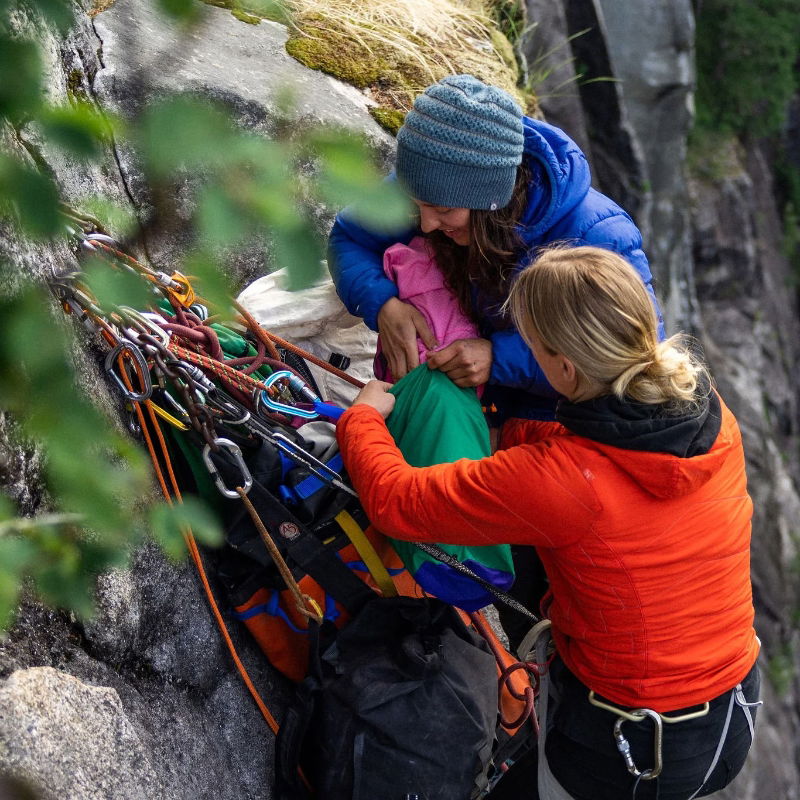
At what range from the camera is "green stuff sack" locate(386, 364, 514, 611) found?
7.54 feet

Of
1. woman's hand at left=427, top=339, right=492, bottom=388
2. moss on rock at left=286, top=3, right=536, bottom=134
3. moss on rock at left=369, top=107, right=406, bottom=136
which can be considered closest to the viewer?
woman's hand at left=427, top=339, right=492, bottom=388

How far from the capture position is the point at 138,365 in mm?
2123

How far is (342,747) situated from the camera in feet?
7.59

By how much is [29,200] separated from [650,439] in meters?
1.41

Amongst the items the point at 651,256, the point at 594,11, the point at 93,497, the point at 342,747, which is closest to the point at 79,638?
the point at 342,747

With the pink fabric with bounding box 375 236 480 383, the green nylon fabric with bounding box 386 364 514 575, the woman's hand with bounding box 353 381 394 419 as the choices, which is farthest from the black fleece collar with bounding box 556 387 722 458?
the pink fabric with bounding box 375 236 480 383

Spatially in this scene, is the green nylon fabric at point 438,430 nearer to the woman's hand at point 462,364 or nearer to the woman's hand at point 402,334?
the woman's hand at point 462,364

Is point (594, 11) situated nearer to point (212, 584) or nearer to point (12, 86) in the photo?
point (212, 584)

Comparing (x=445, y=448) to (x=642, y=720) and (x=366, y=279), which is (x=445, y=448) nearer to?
(x=366, y=279)

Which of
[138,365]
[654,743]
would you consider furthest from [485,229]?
[654,743]

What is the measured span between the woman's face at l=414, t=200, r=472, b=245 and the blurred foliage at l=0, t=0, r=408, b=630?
4.56 feet

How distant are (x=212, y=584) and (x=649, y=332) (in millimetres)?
1460

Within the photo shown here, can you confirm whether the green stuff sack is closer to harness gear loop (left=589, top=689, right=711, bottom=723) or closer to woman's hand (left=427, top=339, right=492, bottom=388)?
woman's hand (left=427, top=339, right=492, bottom=388)

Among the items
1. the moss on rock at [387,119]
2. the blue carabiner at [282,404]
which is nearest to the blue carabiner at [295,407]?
the blue carabiner at [282,404]
